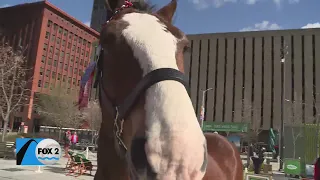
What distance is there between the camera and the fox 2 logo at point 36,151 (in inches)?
508

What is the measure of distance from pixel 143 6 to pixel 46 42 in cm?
7255

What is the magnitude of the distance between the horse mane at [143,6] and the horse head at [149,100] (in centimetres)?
20

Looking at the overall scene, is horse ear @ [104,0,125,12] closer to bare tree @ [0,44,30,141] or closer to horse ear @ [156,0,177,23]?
horse ear @ [156,0,177,23]

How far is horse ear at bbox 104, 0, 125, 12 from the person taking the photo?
2.40 meters

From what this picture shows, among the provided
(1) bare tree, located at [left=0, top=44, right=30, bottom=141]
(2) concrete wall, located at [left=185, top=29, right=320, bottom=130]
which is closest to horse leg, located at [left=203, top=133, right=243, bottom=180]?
(1) bare tree, located at [left=0, top=44, right=30, bottom=141]

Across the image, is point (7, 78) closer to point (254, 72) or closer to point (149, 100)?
point (149, 100)

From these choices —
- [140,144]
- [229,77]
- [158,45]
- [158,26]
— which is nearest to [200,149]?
[140,144]

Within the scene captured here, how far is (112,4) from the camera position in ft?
7.98

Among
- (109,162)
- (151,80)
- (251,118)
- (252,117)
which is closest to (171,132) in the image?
(151,80)

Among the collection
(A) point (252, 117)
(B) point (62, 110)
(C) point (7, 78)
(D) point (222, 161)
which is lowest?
(D) point (222, 161)

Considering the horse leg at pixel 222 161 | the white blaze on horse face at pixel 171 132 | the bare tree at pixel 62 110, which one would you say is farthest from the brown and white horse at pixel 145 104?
the bare tree at pixel 62 110

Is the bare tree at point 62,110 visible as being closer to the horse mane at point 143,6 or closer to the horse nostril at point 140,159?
the horse mane at point 143,6

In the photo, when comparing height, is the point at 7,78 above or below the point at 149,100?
above

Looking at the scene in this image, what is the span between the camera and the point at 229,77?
6112 centimetres
